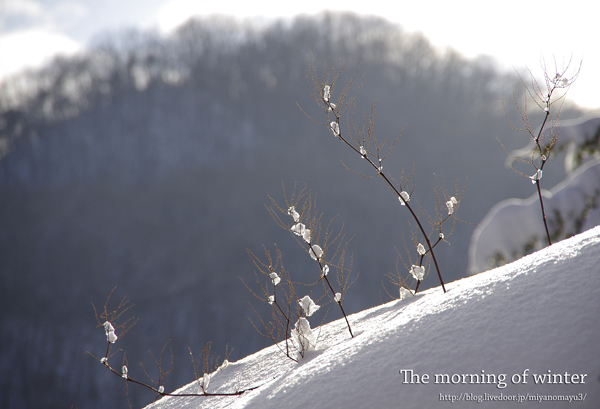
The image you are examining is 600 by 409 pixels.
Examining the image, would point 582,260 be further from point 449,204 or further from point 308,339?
point 308,339

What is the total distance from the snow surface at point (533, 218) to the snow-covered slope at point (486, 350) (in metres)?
2.84

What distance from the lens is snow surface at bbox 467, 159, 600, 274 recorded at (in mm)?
4320

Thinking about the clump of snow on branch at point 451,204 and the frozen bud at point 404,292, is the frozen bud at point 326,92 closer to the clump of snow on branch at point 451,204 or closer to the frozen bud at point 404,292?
the clump of snow on branch at point 451,204

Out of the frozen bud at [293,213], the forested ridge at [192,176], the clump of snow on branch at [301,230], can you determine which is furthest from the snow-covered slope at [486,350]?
the forested ridge at [192,176]

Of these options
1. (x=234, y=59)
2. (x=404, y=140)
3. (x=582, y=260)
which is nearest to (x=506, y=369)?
(x=582, y=260)

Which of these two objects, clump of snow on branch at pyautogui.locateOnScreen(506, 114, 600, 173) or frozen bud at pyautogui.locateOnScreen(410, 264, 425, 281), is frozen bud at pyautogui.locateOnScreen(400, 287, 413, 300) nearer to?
frozen bud at pyautogui.locateOnScreen(410, 264, 425, 281)

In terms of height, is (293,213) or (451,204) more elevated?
(293,213)

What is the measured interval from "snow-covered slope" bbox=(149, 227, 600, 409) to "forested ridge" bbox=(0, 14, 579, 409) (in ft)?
39.0

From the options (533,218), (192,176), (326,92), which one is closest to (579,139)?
(533,218)

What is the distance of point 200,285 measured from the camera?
52.3 feet

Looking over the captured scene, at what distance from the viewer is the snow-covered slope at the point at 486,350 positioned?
1.37 metres

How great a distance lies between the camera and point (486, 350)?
1.54 meters

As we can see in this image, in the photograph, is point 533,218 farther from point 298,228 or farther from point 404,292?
point 298,228

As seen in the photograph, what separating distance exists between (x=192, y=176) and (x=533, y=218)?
21042 mm
